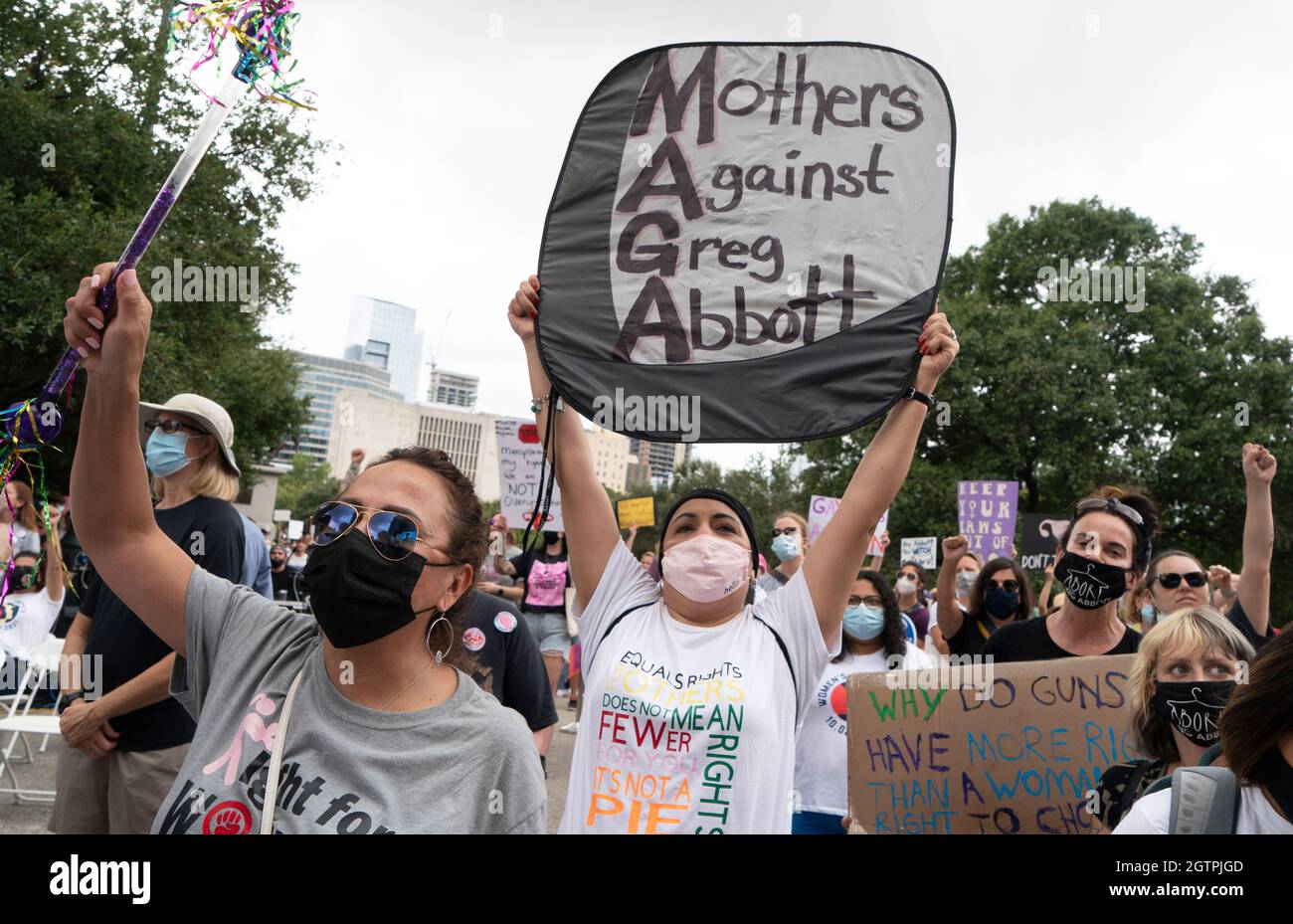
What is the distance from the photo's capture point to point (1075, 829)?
3.44 m

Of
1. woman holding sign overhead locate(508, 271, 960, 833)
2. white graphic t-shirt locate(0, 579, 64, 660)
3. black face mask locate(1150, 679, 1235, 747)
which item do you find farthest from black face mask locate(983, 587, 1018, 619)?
white graphic t-shirt locate(0, 579, 64, 660)

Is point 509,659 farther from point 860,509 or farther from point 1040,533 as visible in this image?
point 1040,533

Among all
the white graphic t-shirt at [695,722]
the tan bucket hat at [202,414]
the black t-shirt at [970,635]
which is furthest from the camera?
the black t-shirt at [970,635]

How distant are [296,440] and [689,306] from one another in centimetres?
2793

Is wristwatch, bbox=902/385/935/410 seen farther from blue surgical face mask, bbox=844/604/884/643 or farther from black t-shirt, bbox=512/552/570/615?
black t-shirt, bbox=512/552/570/615

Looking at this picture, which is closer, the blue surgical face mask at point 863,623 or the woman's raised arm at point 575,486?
the woman's raised arm at point 575,486

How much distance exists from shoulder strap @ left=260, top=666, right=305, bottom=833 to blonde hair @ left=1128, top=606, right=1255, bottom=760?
7.58 feet

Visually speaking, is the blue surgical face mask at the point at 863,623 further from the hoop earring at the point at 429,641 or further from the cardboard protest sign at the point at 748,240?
the hoop earring at the point at 429,641

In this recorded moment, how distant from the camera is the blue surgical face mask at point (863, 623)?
523 cm

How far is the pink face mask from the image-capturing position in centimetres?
294

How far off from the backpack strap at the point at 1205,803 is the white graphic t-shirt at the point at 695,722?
0.91 meters

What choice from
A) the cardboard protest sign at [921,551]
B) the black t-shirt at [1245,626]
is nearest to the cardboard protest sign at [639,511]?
the cardboard protest sign at [921,551]
